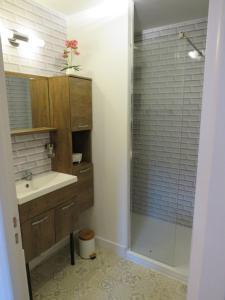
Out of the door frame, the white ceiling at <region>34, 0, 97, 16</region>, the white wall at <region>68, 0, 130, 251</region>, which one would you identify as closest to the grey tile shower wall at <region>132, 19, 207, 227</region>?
the white wall at <region>68, 0, 130, 251</region>

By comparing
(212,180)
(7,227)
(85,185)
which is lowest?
(85,185)

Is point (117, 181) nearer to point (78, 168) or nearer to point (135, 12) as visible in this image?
point (78, 168)

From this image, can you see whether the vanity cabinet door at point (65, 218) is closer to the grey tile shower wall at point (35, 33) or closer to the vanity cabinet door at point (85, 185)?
the vanity cabinet door at point (85, 185)

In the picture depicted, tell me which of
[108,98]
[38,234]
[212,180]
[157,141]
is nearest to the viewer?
[212,180]

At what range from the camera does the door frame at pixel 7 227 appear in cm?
86

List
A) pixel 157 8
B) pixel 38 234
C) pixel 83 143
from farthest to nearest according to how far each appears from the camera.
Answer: pixel 83 143
pixel 157 8
pixel 38 234

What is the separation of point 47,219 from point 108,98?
1309 millimetres

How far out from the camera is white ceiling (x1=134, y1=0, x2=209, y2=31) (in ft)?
6.72

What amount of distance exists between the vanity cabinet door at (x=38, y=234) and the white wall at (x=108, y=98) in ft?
2.40

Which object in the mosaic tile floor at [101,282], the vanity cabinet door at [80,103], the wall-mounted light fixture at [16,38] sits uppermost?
the wall-mounted light fixture at [16,38]

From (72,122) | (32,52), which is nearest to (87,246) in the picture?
(72,122)

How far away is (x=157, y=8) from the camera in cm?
213

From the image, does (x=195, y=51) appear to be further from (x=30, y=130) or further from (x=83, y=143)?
(x=30, y=130)

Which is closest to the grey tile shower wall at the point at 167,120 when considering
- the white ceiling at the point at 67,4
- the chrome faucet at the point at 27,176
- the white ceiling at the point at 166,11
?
the white ceiling at the point at 166,11
